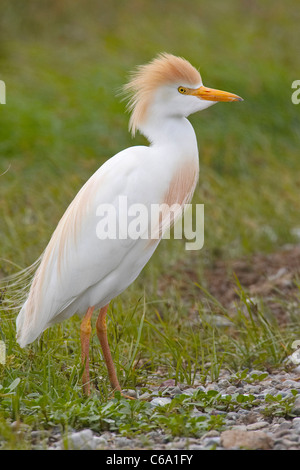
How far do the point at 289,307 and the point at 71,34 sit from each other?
9.21 m

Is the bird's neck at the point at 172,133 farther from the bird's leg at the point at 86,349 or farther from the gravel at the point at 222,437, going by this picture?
the gravel at the point at 222,437

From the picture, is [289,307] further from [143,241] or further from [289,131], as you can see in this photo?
[289,131]

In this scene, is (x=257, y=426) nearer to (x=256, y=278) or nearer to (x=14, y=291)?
(x=14, y=291)

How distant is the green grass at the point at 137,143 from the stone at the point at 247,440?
0.75 feet

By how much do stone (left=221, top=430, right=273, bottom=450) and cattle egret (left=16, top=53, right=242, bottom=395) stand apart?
91 cm

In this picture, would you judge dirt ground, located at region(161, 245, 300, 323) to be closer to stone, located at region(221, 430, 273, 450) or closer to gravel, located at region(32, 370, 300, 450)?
gravel, located at region(32, 370, 300, 450)

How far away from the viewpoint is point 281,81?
10562mm

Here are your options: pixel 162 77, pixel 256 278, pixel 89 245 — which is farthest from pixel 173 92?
pixel 256 278

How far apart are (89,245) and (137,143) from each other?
17.6 feet

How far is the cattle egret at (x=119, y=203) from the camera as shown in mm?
4102

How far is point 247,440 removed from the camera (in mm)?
3359

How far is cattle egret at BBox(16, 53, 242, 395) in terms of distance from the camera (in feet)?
13.5

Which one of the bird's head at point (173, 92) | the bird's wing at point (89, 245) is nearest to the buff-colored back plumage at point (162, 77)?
the bird's head at point (173, 92)
